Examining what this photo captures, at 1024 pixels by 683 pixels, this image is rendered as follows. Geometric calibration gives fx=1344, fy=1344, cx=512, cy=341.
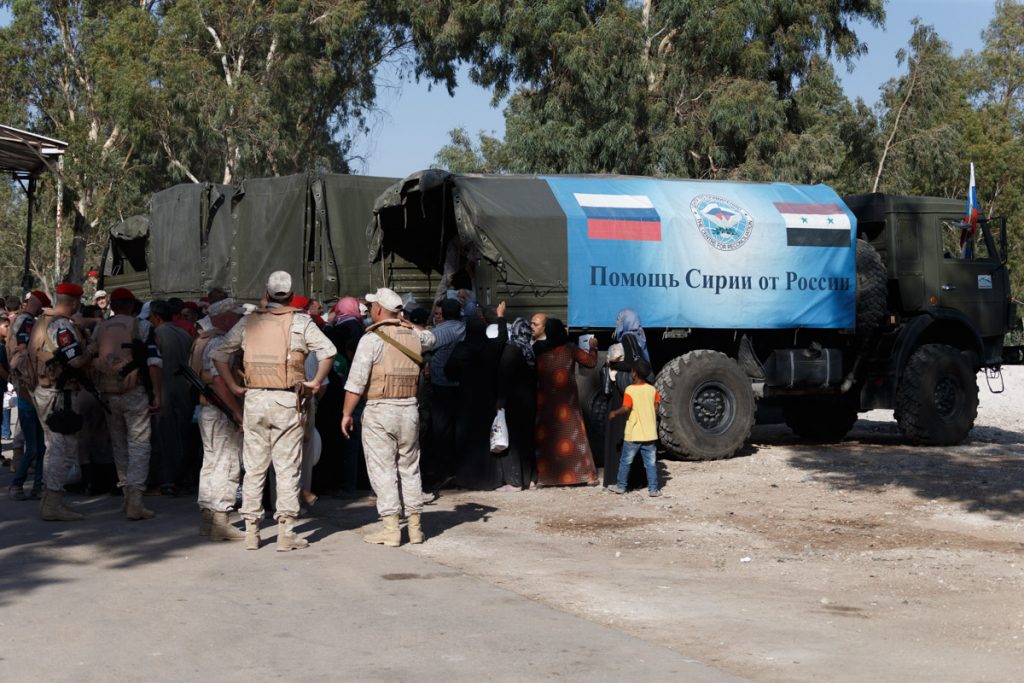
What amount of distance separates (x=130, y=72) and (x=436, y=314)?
97.7ft

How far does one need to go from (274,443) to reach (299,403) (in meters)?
0.31

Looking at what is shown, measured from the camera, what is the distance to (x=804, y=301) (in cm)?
1503

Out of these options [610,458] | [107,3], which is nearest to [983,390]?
[610,458]

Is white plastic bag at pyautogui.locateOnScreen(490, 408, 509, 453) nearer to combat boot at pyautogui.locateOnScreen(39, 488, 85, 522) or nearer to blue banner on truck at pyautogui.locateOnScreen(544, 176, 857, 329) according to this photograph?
blue banner on truck at pyautogui.locateOnScreen(544, 176, 857, 329)

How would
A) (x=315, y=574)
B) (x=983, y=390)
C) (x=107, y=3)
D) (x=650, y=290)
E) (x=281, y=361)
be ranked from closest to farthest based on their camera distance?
(x=315, y=574), (x=281, y=361), (x=650, y=290), (x=983, y=390), (x=107, y=3)

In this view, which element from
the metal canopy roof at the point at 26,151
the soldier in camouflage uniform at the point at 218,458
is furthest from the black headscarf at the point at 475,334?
the metal canopy roof at the point at 26,151

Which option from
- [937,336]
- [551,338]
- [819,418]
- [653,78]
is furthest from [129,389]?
[653,78]

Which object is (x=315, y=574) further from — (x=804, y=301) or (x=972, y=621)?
(x=804, y=301)

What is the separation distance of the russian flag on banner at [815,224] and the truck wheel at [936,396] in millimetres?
1805

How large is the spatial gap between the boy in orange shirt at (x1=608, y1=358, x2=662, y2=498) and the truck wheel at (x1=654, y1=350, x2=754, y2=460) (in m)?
2.22

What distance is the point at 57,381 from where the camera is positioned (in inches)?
403

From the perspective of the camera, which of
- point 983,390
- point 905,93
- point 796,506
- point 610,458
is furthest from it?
point 905,93

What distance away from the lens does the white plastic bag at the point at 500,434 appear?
11.8 metres

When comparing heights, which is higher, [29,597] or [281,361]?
[281,361]
